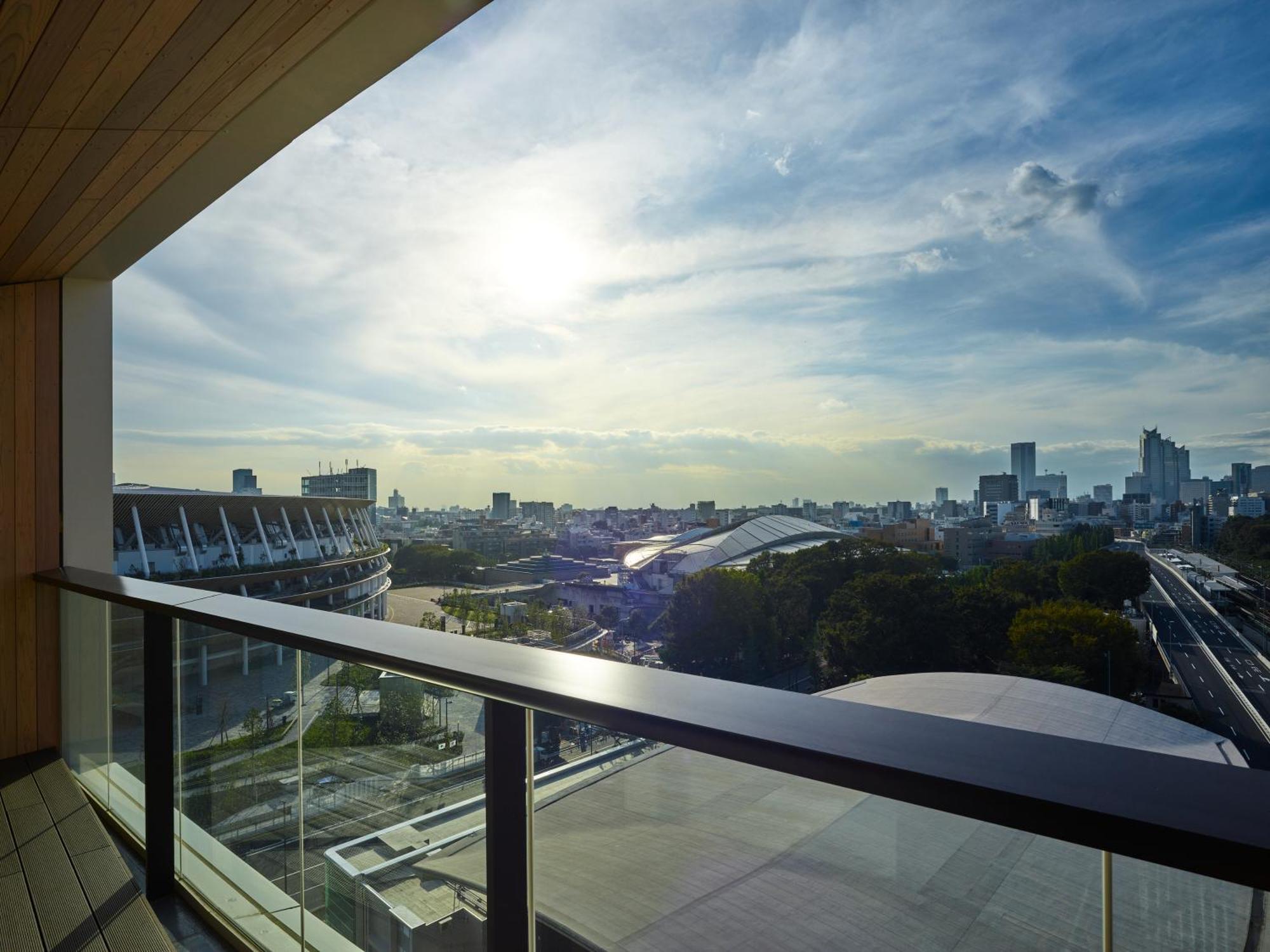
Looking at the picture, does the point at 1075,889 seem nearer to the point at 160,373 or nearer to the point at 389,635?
the point at 389,635

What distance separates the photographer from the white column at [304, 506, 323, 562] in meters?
13.5

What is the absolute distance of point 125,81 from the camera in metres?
1.73

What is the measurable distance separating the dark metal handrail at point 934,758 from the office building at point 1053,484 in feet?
38.0

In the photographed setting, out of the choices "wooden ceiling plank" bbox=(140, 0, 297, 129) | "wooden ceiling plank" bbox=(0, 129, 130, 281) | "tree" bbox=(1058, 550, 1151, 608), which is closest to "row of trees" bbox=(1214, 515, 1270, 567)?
"tree" bbox=(1058, 550, 1151, 608)

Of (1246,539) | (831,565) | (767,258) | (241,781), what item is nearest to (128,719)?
(241,781)

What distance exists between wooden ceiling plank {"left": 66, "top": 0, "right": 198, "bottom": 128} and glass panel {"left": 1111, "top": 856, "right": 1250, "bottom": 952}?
1.96m

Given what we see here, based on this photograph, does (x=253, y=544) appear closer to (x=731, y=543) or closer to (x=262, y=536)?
(x=262, y=536)

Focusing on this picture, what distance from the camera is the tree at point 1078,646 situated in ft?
29.6

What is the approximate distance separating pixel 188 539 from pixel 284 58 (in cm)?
1122

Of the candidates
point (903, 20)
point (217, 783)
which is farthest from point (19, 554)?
point (903, 20)

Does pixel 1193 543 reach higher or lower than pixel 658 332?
lower

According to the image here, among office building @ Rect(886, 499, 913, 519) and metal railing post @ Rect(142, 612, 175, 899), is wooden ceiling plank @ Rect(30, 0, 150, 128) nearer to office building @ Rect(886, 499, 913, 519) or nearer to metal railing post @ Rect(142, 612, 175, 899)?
metal railing post @ Rect(142, 612, 175, 899)

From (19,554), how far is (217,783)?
2039 millimetres

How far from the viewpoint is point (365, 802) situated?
1389mm
